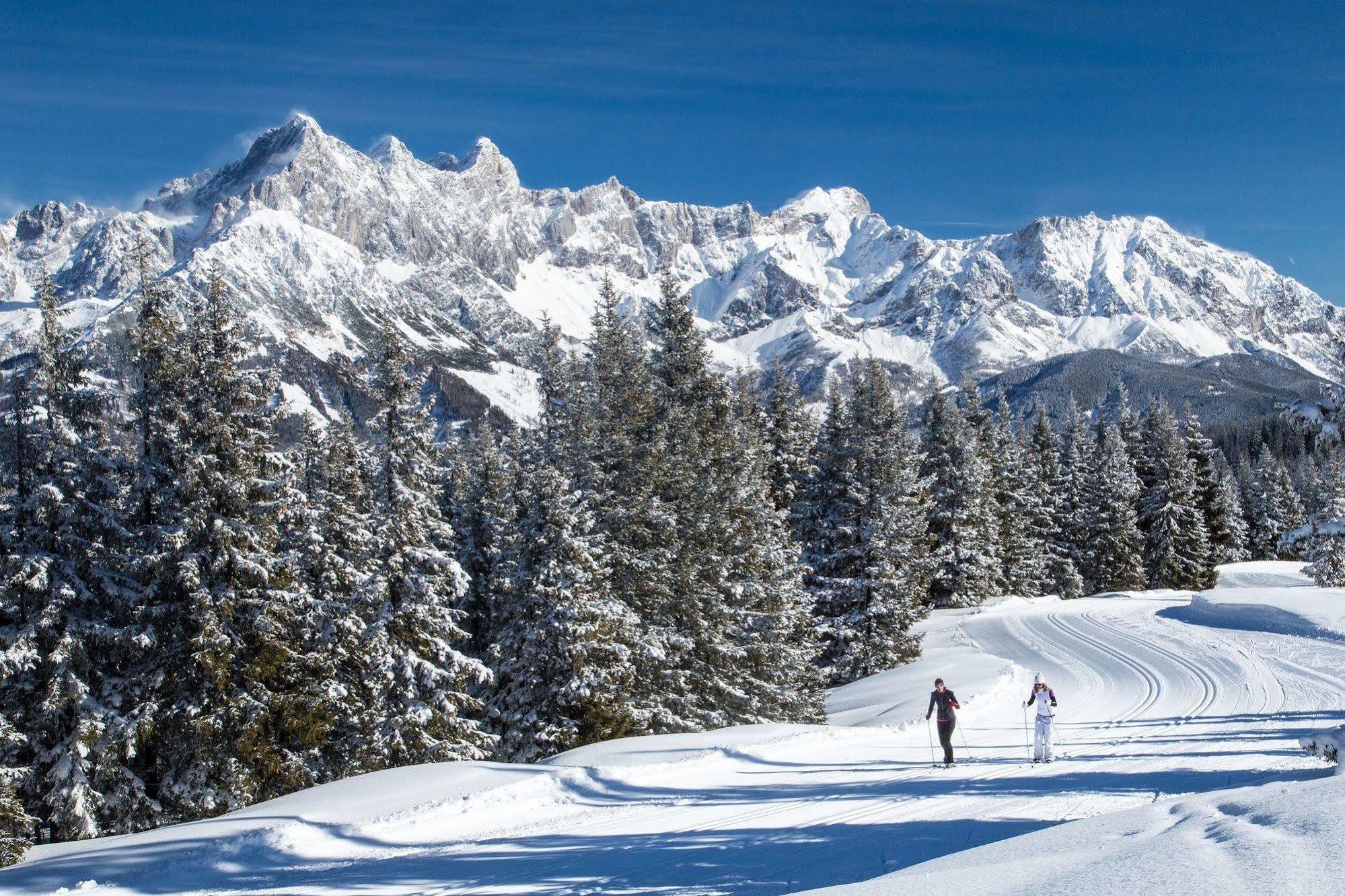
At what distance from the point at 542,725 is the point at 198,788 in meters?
7.13

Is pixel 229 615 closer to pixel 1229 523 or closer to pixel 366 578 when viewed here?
pixel 366 578

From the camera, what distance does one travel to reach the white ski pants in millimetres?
14844

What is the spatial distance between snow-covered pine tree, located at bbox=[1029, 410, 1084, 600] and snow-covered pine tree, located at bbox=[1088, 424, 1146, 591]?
6.03ft

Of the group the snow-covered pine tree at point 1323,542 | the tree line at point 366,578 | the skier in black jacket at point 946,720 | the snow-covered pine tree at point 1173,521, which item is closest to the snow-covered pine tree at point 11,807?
the tree line at point 366,578

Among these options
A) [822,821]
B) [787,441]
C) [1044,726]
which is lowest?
[822,821]

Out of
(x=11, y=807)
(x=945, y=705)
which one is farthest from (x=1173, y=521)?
(x=11, y=807)

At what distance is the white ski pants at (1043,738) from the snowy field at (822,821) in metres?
0.34

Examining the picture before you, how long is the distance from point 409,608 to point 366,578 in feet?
3.96

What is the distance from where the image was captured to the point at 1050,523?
52.5 metres

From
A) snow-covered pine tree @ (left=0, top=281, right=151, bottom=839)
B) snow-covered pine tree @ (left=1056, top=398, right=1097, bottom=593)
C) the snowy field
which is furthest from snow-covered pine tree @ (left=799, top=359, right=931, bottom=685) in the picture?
snow-covered pine tree @ (left=1056, top=398, right=1097, bottom=593)

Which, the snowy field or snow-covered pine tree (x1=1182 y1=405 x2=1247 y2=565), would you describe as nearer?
the snowy field

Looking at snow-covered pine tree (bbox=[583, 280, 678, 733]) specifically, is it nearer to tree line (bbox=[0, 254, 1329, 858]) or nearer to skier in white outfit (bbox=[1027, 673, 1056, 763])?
tree line (bbox=[0, 254, 1329, 858])

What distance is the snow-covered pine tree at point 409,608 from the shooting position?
19.7 meters

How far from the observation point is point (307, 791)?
14039 millimetres
